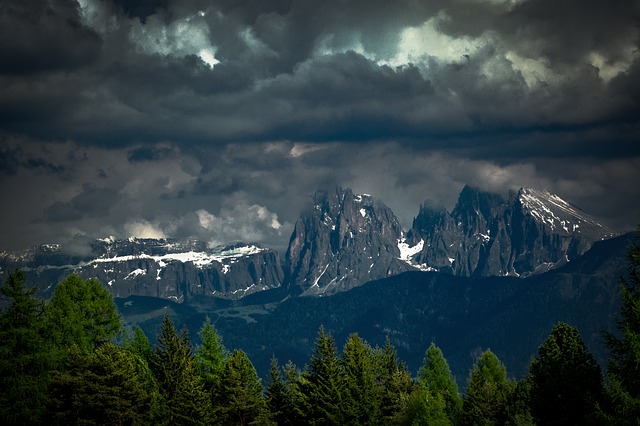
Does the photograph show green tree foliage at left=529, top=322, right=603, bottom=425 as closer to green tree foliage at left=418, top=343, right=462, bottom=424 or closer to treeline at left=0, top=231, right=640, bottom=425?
treeline at left=0, top=231, right=640, bottom=425

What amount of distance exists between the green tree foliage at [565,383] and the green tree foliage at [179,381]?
3667 centimetres

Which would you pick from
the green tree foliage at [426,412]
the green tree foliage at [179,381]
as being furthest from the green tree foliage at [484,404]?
the green tree foliage at [179,381]

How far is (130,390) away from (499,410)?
6430 centimetres

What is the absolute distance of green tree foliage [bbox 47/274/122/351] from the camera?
321 ft

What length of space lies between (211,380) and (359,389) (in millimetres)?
18929

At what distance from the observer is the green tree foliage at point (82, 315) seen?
9772 cm

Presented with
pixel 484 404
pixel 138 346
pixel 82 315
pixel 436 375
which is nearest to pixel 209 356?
pixel 138 346

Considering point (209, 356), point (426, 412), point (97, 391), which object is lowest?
point (426, 412)

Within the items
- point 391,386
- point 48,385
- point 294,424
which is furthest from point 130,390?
point 391,386

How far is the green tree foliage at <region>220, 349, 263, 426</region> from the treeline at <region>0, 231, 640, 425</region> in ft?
0.46

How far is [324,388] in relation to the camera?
106562 millimetres

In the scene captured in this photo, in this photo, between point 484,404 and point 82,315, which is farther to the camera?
point 484,404

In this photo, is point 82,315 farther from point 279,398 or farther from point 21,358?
point 279,398

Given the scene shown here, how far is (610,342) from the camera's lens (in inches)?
2447
